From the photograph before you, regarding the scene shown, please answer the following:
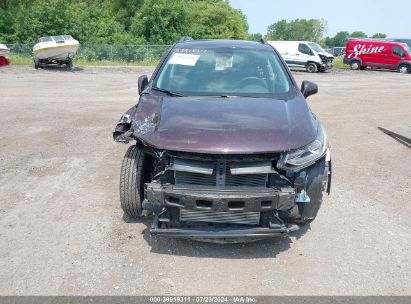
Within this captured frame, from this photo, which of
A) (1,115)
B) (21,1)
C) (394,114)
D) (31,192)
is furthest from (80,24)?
(31,192)

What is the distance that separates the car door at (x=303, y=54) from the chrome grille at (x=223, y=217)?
87.4ft

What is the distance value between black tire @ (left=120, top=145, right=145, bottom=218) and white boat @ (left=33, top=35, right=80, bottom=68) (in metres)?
22.0

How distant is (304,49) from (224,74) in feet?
83.4

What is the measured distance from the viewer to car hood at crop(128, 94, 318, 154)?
3258 millimetres

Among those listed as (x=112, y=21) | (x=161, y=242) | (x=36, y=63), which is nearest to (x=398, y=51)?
(x=36, y=63)

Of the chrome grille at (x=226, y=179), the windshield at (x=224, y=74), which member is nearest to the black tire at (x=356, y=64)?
the windshield at (x=224, y=74)

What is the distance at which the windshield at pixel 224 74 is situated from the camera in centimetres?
441

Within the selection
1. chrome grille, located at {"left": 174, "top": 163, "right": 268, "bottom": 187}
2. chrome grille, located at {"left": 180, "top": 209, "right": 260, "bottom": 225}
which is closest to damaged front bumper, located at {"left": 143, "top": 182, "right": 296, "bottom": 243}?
chrome grille, located at {"left": 180, "top": 209, "right": 260, "bottom": 225}

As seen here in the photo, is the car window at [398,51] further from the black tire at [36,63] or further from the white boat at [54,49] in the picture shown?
the black tire at [36,63]

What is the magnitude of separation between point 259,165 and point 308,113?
37.9 inches

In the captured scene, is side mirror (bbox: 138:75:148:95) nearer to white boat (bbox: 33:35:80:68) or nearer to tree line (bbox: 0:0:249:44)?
white boat (bbox: 33:35:80:68)

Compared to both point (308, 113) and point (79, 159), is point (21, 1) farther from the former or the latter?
point (308, 113)

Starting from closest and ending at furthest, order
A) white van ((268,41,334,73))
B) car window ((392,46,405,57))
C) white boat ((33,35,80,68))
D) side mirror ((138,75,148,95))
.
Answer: side mirror ((138,75,148,95)) → white boat ((33,35,80,68)) → white van ((268,41,334,73)) → car window ((392,46,405,57))

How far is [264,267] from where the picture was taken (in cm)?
342
